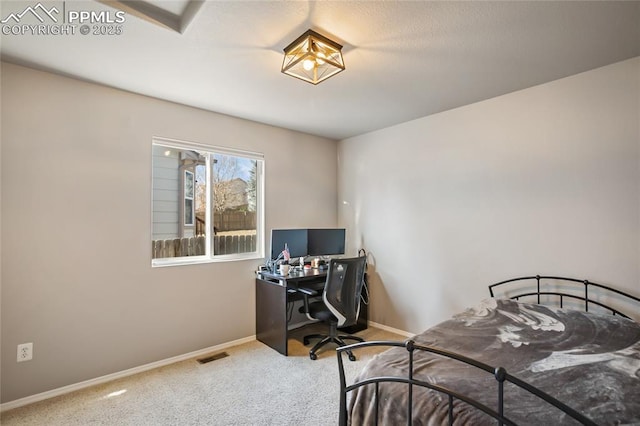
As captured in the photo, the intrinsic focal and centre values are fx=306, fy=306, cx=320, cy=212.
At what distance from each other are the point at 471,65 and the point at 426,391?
2.30 m

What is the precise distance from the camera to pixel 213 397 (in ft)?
7.72

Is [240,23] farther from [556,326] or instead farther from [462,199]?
[556,326]

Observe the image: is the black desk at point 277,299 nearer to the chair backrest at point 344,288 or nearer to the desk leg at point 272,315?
the desk leg at point 272,315

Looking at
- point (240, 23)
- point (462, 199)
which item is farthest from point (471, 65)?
point (240, 23)

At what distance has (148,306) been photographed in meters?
2.84

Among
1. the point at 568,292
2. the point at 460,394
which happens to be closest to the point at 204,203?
the point at 460,394

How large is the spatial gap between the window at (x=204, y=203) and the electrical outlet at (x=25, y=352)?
103cm

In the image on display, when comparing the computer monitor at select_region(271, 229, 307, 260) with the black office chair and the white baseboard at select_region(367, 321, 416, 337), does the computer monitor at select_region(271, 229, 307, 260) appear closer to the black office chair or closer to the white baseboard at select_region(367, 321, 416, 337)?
the black office chair

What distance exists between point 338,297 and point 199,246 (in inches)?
63.3

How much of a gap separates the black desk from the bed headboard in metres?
1.83

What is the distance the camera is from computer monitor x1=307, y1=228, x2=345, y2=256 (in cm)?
379

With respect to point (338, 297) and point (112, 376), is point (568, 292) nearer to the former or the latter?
point (338, 297)

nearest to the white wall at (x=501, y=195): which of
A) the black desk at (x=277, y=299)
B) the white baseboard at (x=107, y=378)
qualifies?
the black desk at (x=277, y=299)

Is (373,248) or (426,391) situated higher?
(373,248)
